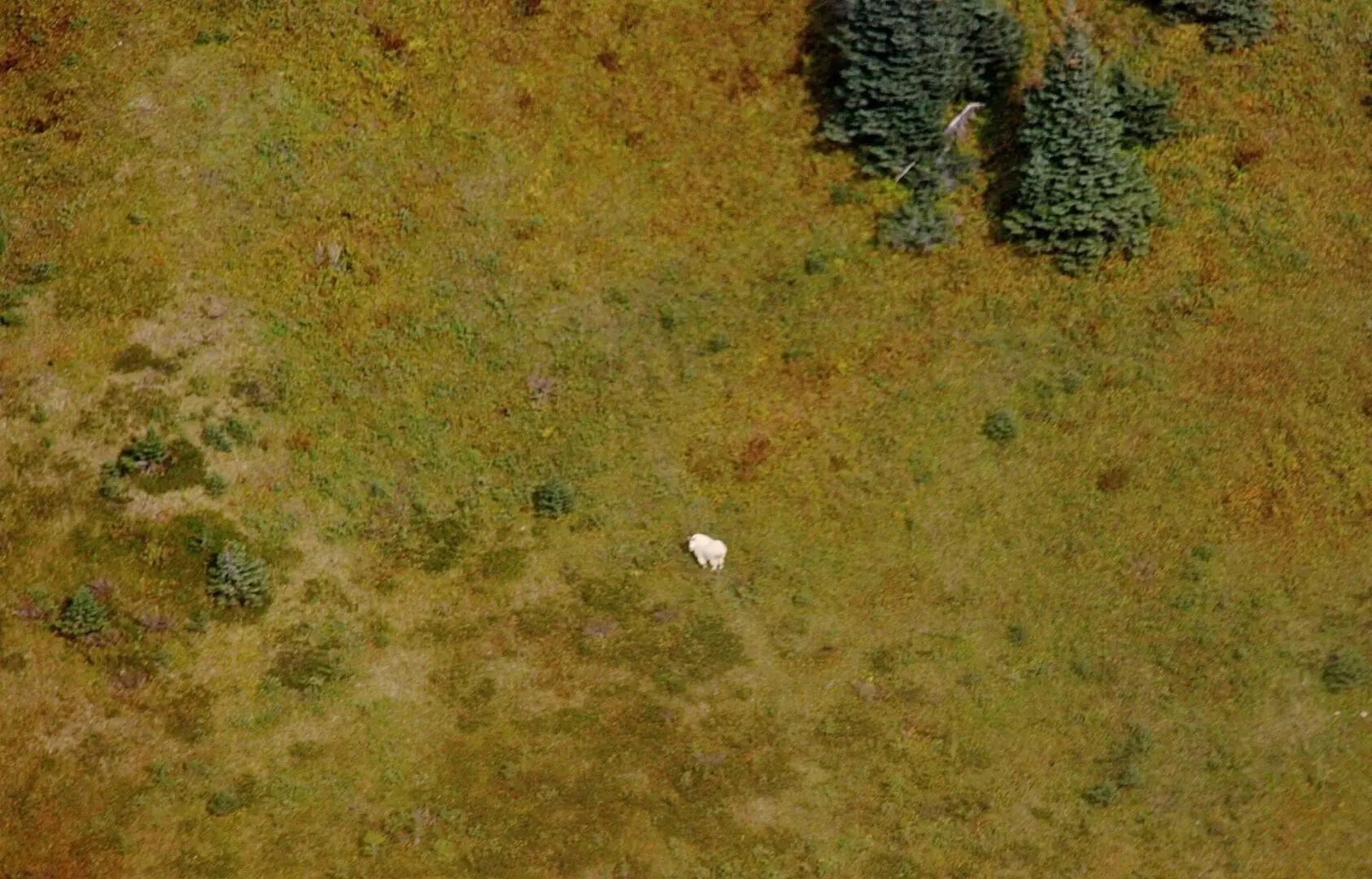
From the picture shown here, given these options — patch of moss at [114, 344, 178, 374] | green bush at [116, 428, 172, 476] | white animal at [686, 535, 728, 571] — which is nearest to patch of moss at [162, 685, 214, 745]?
green bush at [116, 428, 172, 476]

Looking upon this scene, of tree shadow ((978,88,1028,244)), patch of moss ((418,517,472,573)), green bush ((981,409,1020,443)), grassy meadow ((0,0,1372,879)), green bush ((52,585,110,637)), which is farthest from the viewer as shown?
tree shadow ((978,88,1028,244))

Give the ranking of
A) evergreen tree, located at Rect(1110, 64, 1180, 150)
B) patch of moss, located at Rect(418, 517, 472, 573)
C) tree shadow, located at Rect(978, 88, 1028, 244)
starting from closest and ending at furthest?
1. patch of moss, located at Rect(418, 517, 472, 573)
2. evergreen tree, located at Rect(1110, 64, 1180, 150)
3. tree shadow, located at Rect(978, 88, 1028, 244)

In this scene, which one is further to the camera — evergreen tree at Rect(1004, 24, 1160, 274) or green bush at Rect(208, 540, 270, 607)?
evergreen tree at Rect(1004, 24, 1160, 274)

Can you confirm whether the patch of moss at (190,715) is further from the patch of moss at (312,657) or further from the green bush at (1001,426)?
the green bush at (1001,426)

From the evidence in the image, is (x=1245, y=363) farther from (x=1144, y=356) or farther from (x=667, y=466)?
(x=667, y=466)

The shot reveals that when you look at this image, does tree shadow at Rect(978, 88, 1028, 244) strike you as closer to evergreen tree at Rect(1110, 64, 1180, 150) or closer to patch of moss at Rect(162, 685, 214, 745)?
evergreen tree at Rect(1110, 64, 1180, 150)

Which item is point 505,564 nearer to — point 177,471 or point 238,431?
point 238,431

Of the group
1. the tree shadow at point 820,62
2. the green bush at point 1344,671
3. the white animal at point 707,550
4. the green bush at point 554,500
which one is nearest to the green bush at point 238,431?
the green bush at point 554,500
